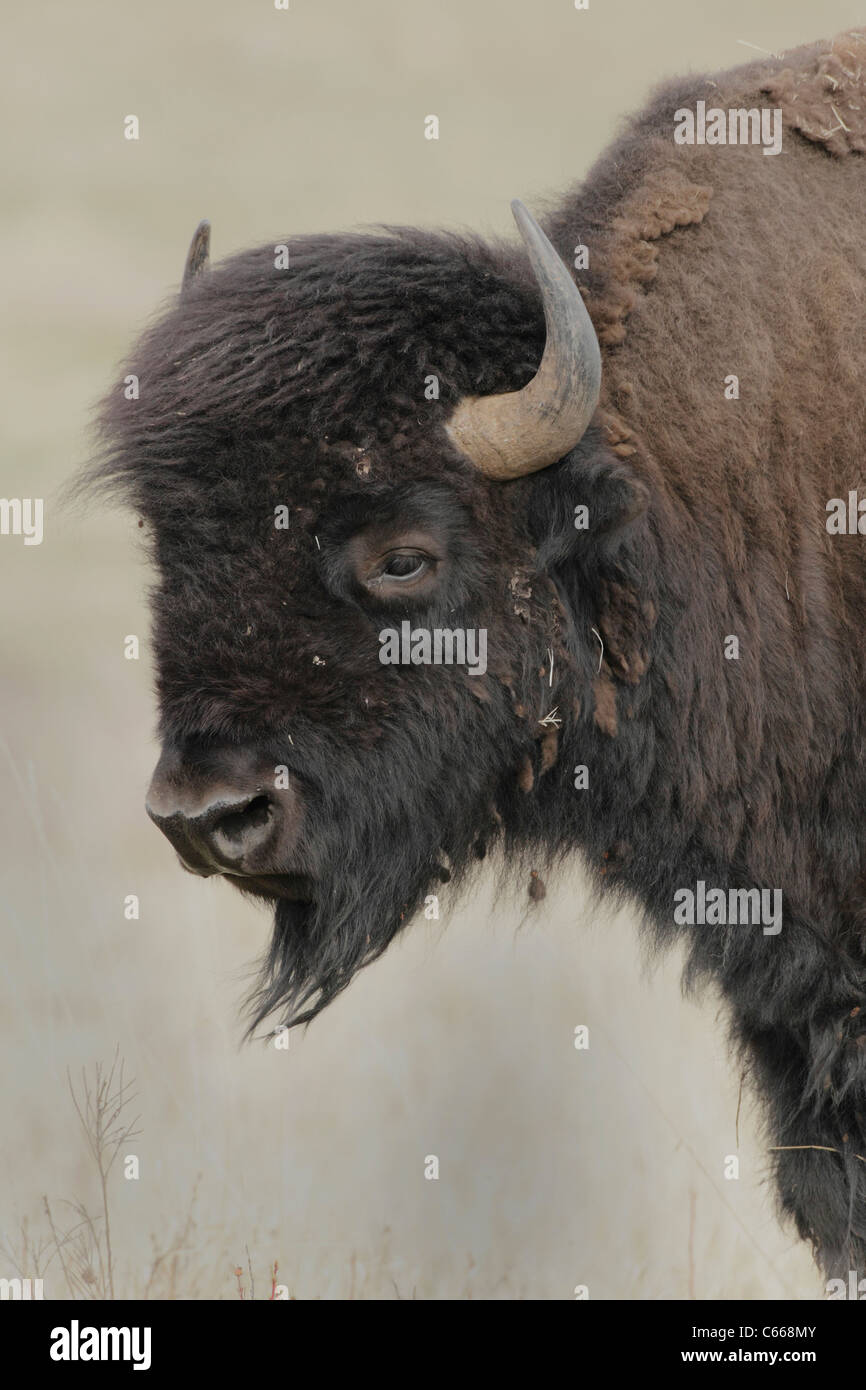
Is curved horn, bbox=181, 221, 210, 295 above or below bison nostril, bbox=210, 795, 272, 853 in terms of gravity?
above

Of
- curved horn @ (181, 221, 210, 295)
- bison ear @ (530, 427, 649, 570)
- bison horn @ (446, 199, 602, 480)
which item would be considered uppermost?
curved horn @ (181, 221, 210, 295)

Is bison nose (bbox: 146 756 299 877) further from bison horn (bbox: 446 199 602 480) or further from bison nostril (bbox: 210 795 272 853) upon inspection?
bison horn (bbox: 446 199 602 480)

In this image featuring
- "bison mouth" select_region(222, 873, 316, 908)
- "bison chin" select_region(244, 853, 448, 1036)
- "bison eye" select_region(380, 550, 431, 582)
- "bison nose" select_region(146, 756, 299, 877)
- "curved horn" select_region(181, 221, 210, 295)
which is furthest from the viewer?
"curved horn" select_region(181, 221, 210, 295)

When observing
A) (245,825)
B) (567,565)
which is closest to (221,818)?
(245,825)

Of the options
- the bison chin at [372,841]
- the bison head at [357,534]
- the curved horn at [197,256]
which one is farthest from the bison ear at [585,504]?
the curved horn at [197,256]

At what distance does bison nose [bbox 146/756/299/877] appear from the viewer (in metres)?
3.21

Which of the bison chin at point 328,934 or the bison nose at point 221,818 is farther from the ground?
the bison nose at point 221,818

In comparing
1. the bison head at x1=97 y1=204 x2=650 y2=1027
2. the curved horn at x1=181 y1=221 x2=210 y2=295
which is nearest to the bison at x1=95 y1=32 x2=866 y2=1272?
the bison head at x1=97 y1=204 x2=650 y2=1027

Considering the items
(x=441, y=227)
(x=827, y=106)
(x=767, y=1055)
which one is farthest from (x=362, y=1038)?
(x=827, y=106)

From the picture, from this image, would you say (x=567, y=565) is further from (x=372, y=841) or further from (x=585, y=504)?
(x=372, y=841)

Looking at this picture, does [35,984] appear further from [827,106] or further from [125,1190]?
[827,106]

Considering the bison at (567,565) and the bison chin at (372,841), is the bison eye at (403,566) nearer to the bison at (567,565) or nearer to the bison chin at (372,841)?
the bison at (567,565)

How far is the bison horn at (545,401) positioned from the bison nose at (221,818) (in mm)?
996

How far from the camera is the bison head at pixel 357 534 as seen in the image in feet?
10.7
